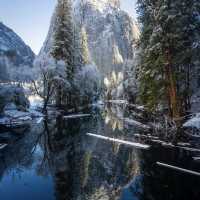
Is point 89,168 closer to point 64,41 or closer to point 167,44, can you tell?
point 167,44

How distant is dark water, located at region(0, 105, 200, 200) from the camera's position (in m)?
10.6

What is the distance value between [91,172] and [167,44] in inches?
481

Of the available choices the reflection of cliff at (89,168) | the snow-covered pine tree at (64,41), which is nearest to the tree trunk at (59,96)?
the snow-covered pine tree at (64,41)

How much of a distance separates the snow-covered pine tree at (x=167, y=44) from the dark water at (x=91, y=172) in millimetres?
6243

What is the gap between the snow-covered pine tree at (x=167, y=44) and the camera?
20.1 m

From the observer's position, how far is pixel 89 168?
14023 mm

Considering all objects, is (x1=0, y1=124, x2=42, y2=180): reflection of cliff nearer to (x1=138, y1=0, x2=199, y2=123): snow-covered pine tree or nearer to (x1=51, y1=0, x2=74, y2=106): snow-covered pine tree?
(x1=138, y1=0, x2=199, y2=123): snow-covered pine tree

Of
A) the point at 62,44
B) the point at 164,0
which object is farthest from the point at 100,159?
the point at 62,44

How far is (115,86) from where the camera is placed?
143 metres

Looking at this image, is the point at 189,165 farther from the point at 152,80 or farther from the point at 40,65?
the point at 40,65

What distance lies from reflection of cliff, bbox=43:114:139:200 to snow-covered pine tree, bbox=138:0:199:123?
6.78m

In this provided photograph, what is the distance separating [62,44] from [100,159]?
111 feet

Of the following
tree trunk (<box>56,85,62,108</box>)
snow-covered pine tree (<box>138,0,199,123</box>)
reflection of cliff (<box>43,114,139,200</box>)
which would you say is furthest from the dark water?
tree trunk (<box>56,85,62,108</box>)

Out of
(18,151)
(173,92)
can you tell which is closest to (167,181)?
(173,92)
